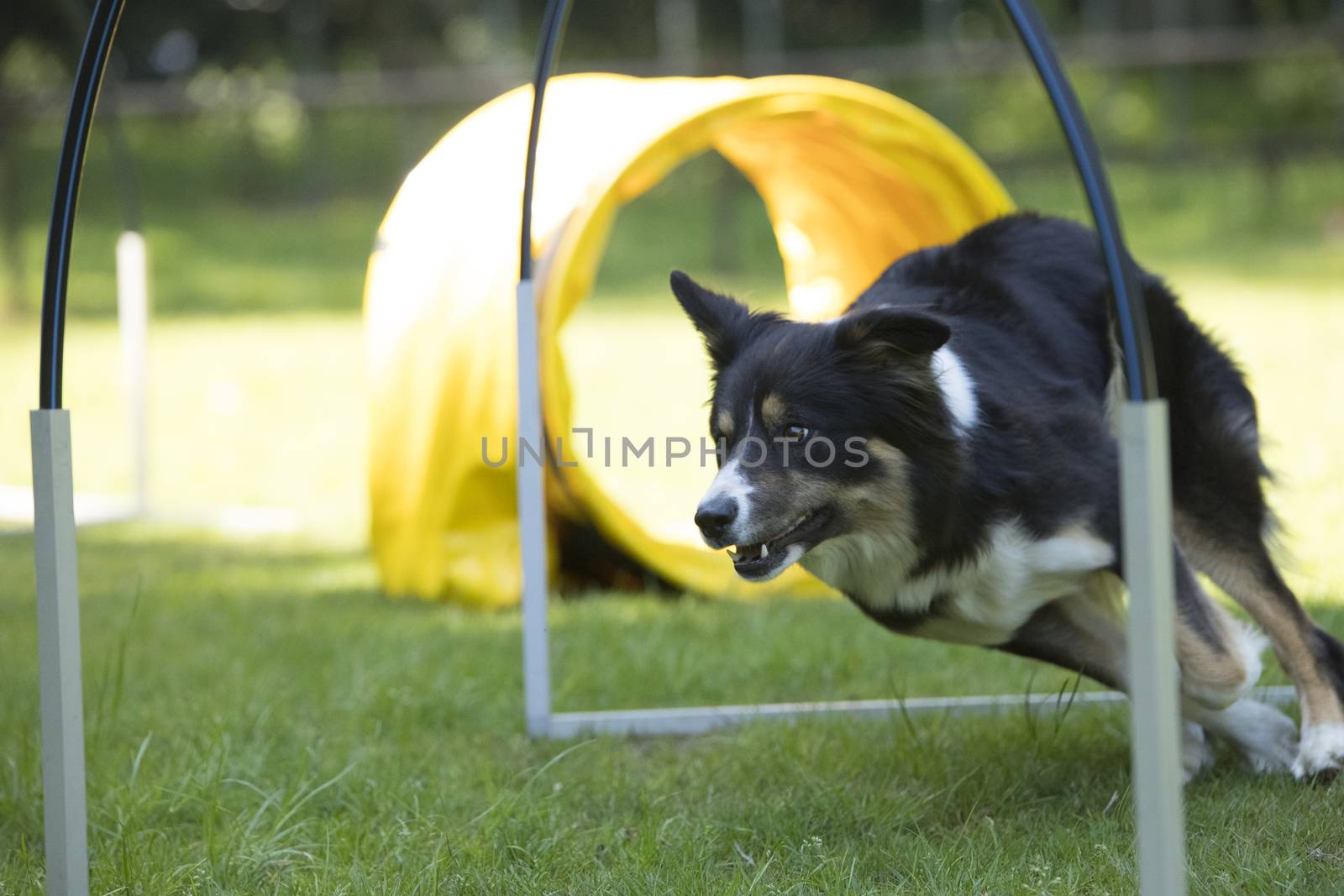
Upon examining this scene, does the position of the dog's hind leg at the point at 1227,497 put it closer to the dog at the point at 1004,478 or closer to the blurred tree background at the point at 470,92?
the dog at the point at 1004,478

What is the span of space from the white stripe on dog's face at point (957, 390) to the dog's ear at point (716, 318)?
51cm

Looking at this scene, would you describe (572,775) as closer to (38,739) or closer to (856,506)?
(856,506)

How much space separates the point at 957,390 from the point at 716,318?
0.64 meters

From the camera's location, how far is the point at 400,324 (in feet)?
18.3

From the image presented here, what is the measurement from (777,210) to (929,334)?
144 inches

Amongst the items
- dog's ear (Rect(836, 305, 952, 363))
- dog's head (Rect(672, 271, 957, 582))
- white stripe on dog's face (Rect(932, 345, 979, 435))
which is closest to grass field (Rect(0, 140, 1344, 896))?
dog's head (Rect(672, 271, 957, 582))

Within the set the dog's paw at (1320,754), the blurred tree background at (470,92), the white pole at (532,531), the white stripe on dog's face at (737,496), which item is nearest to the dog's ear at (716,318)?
the white stripe on dog's face at (737,496)

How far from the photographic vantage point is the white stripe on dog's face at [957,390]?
120 inches

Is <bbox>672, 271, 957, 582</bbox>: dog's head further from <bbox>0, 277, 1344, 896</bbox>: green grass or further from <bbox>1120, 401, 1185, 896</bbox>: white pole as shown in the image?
<bbox>1120, 401, 1185, 896</bbox>: white pole

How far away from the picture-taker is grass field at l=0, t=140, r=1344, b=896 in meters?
2.96

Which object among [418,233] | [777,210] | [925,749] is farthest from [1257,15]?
[925,749]

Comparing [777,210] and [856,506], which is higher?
[777,210]

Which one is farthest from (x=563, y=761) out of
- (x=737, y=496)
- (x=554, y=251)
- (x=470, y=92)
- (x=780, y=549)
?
(x=470, y=92)

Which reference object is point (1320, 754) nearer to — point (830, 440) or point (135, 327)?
point (830, 440)
